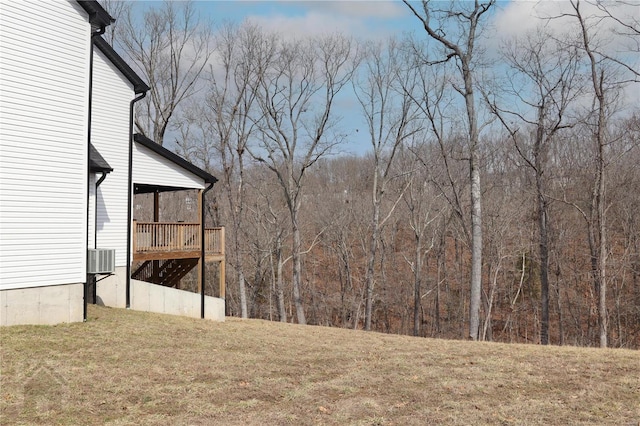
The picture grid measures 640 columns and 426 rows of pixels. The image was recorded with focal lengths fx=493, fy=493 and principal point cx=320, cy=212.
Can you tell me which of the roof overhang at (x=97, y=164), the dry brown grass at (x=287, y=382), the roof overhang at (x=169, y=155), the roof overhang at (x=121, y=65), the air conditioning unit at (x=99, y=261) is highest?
the roof overhang at (x=121, y=65)

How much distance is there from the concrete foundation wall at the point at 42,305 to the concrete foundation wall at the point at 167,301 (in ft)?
13.5

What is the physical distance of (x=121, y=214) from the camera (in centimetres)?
1451

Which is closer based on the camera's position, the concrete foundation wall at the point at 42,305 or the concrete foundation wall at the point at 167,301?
the concrete foundation wall at the point at 42,305

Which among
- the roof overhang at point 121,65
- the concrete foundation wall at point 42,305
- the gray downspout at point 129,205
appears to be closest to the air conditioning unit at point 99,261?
the concrete foundation wall at point 42,305

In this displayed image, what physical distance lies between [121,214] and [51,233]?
422 cm

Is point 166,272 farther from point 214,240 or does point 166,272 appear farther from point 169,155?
point 169,155

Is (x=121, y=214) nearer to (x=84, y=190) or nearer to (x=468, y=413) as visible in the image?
(x=84, y=190)

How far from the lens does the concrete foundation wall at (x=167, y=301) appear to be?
14883 millimetres

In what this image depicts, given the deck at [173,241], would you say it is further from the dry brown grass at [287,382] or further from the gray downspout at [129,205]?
the dry brown grass at [287,382]

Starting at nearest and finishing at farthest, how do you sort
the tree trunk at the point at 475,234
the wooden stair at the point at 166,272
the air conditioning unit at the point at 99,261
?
1. the air conditioning unit at the point at 99,261
2. the tree trunk at the point at 475,234
3. the wooden stair at the point at 166,272

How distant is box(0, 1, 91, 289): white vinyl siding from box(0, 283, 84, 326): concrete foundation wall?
0.17 metres

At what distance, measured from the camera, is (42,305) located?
1011 cm

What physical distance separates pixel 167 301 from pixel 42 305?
5558 millimetres

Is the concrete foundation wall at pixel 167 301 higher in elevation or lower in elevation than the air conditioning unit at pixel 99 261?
lower
